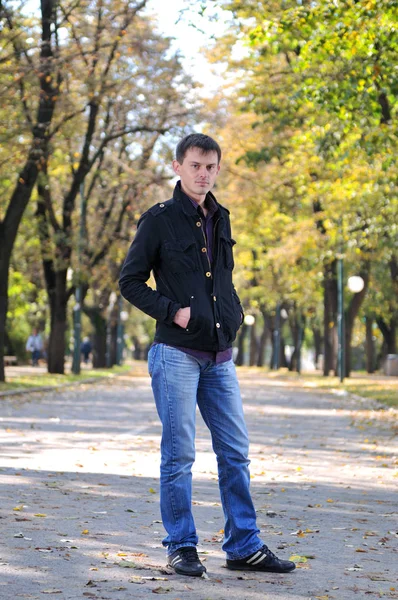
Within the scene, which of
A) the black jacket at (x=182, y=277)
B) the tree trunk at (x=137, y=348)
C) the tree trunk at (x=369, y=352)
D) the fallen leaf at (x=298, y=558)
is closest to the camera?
the black jacket at (x=182, y=277)

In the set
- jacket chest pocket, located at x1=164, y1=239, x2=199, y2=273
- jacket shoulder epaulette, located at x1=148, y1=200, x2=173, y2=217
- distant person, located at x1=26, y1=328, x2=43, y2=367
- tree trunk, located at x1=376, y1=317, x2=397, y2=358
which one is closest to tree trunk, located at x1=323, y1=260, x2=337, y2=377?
tree trunk, located at x1=376, y1=317, x2=397, y2=358

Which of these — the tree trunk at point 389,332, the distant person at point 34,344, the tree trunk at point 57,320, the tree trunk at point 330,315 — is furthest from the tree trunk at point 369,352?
the tree trunk at point 57,320

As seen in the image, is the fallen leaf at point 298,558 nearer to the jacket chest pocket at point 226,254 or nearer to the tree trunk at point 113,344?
the jacket chest pocket at point 226,254

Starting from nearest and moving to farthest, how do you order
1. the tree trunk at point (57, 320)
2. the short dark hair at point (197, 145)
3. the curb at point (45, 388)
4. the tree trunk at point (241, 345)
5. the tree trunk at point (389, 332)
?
the short dark hair at point (197, 145)
the curb at point (45, 388)
the tree trunk at point (57, 320)
the tree trunk at point (389, 332)
the tree trunk at point (241, 345)

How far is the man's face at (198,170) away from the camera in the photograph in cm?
596

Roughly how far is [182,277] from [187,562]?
4.52ft

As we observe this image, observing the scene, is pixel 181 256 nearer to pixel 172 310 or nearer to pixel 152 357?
pixel 172 310

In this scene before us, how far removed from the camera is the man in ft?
19.3

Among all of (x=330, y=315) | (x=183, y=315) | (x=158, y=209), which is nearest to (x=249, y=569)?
(x=183, y=315)

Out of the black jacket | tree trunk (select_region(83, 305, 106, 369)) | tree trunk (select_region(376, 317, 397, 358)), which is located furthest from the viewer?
tree trunk (select_region(376, 317, 397, 358))

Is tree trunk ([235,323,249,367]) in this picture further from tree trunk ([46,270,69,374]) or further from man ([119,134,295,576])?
man ([119,134,295,576])

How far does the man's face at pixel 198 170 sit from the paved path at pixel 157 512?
191 centimetres

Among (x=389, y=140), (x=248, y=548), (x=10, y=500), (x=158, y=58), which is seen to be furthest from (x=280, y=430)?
(x=158, y=58)

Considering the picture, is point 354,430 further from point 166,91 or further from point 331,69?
point 166,91
